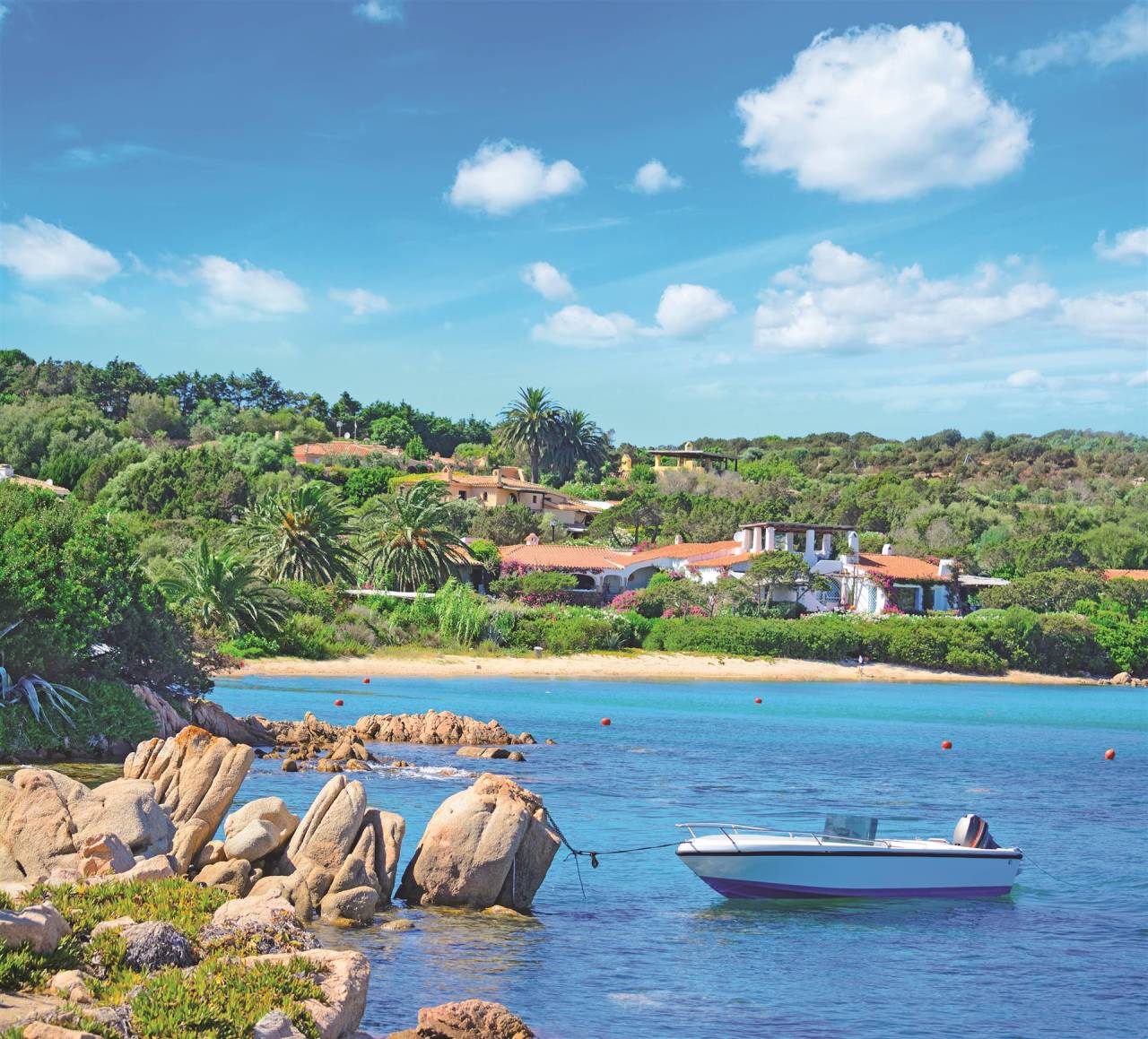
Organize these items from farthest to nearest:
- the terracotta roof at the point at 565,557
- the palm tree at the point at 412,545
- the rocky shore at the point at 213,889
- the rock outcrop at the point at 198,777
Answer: the terracotta roof at the point at 565,557 < the palm tree at the point at 412,545 < the rock outcrop at the point at 198,777 < the rocky shore at the point at 213,889

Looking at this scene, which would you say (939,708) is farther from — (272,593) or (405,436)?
(405,436)

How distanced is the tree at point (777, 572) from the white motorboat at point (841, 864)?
2123 inches

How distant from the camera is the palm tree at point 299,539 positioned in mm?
65438

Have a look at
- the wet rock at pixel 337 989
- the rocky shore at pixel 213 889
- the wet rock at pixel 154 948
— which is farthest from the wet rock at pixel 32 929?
the wet rock at pixel 337 989

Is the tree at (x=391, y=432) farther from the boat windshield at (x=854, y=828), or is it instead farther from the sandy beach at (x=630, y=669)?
the boat windshield at (x=854, y=828)

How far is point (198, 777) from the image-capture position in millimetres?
18906

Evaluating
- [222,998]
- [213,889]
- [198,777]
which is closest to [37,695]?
[198,777]

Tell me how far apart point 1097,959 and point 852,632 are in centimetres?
5327

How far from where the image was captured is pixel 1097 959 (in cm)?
1766

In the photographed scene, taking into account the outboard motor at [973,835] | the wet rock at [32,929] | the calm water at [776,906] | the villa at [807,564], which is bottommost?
the calm water at [776,906]

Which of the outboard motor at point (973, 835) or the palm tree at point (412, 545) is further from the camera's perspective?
the palm tree at point (412, 545)

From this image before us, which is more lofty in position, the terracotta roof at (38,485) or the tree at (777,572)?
the terracotta roof at (38,485)

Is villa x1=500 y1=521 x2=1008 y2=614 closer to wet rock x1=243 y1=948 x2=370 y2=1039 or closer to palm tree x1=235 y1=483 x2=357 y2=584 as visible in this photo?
palm tree x1=235 y1=483 x2=357 y2=584

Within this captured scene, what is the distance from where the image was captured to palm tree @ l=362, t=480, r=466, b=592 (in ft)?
233
